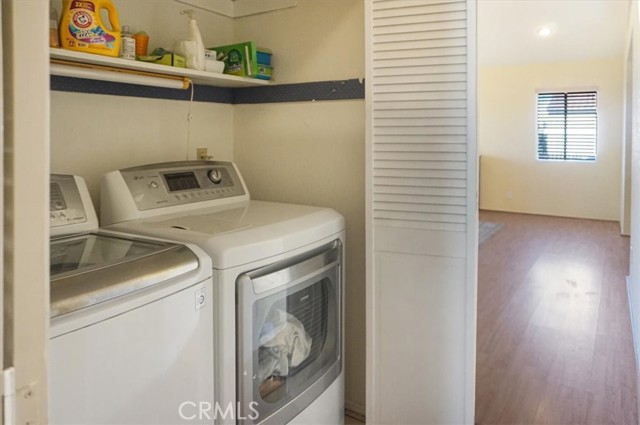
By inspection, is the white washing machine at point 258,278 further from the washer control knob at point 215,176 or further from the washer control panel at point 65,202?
the washer control panel at point 65,202

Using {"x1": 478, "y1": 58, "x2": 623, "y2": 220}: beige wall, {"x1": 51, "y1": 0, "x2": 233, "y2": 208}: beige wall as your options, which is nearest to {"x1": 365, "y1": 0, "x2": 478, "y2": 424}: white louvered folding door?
{"x1": 51, "y1": 0, "x2": 233, "y2": 208}: beige wall

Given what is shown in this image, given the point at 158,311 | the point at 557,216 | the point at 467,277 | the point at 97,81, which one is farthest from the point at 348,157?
the point at 557,216

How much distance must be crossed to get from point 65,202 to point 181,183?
17.8 inches

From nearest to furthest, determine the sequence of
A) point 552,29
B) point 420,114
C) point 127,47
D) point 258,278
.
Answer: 1. point 258,278
2. point 127,47
3. point 420,114
4. point 552,29

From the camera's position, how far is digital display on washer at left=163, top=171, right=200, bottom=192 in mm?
1852

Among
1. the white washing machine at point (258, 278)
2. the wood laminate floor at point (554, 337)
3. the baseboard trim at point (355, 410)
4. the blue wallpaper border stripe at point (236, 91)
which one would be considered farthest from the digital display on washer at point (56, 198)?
the wood laminate floor at point (554, 337)

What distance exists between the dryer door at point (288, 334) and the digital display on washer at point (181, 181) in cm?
57

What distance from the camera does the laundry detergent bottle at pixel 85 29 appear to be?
1.47 m

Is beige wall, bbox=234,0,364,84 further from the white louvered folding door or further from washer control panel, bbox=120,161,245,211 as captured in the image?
washer control panel, bbox=120,161,245,211

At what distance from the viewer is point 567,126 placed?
7449mm

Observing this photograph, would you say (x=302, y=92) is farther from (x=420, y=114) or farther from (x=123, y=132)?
(x=123, y=132)

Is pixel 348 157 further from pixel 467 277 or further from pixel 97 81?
pixel 97 81

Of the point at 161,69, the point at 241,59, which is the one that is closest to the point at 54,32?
the point at 161,69

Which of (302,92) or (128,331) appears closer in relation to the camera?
(128,331)
